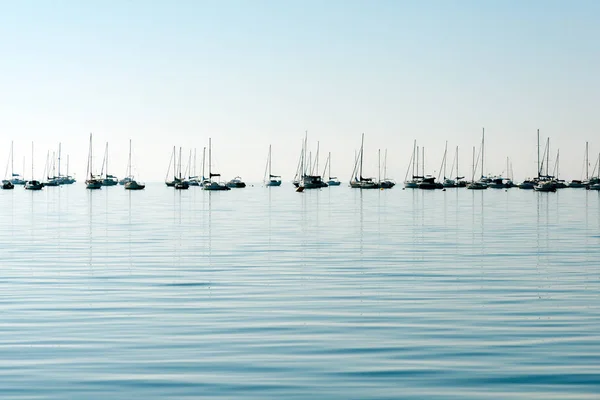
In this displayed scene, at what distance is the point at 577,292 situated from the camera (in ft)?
94.4

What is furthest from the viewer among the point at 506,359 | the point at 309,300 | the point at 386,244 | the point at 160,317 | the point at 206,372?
the point at 386,244

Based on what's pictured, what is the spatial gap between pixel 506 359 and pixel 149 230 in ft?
160

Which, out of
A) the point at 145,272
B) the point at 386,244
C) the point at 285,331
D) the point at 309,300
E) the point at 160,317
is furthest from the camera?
the point at 386,244

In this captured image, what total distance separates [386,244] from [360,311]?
26.4 m

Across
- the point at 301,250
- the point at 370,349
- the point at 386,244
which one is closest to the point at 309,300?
the point at 370,349

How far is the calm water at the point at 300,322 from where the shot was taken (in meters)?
16.0

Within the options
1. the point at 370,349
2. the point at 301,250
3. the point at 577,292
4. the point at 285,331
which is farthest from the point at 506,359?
the point at 301,250

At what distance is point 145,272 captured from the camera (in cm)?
3544

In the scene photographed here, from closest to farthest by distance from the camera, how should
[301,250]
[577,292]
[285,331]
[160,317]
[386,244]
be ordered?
[285,331] → [160,317] → [577,292] → [301,250] → [386,244]

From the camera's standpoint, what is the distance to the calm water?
16047mm

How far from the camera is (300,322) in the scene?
891 inches

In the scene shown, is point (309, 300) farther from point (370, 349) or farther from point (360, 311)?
point (370, 349)

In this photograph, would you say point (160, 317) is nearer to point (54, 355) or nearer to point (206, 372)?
point (54, 355)

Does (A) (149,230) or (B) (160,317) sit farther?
(A) (149,230)
